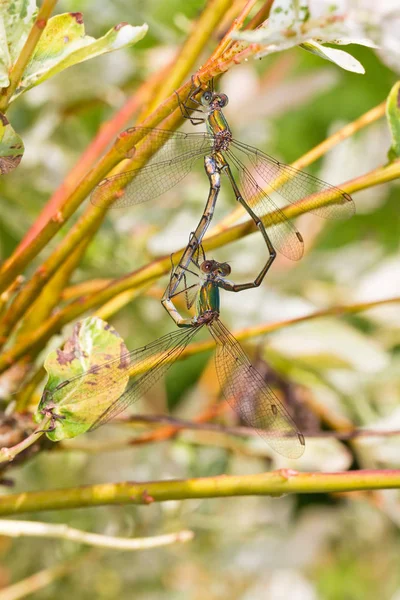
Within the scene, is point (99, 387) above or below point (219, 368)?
above

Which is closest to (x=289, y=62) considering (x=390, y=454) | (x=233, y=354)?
(x=390, y=454)

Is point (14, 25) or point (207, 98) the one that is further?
point (207, 98)

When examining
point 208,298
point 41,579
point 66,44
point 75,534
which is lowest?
point 41,579

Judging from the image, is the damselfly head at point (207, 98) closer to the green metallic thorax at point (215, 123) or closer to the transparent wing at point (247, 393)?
the green metallic thorax at point (215, 123)

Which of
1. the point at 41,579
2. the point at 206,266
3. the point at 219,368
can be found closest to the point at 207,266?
the point at 206,266

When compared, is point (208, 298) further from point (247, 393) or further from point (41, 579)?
point (41, 579)

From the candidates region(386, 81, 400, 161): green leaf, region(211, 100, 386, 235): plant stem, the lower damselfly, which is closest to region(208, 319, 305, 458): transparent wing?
the lower damselfly

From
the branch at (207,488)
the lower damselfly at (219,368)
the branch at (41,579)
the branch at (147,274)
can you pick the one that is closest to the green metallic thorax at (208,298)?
A: the lower damselfly at (219,368)
